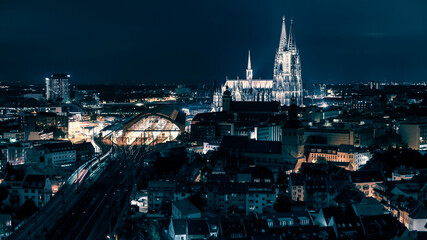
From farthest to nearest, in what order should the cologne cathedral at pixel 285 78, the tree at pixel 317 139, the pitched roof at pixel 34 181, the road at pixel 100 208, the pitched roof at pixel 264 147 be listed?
1. the cologne cathedral at pixel 285 78
2. the tree at pixel 317 139
3. the pitched roof at pixel 264 147
4. the pitched roof at pixel 34 181
5. the road at pixel 100 208

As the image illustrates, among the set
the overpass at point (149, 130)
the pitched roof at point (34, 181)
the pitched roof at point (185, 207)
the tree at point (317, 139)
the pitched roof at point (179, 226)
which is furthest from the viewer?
the overpass at point (149, 130)

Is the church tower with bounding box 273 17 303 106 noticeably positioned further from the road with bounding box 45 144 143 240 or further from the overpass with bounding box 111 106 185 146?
the road with bounding box 45 144 143 240

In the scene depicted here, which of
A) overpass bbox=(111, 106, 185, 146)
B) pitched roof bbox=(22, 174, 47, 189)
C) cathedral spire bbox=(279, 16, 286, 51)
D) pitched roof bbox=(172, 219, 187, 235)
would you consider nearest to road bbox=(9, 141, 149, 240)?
pitched roof bbox=(22, 174, 47, 189)

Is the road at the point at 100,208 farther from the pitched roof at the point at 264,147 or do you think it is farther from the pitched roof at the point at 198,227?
the pitched roof at the point at 264,147

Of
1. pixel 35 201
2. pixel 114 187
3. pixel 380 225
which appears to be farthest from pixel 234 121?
pixel 380 225

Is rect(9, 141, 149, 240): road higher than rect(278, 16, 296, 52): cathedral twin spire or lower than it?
lower

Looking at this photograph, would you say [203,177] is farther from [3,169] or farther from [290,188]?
[3,169]

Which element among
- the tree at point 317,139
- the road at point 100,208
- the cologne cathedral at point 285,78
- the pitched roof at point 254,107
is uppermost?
the cologne cathedral at point 285,78

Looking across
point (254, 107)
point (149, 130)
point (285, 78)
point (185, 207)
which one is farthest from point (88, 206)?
point (285, 78)

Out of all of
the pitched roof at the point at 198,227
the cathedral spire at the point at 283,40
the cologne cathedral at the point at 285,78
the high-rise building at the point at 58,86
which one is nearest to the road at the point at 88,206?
the pitched roof at the point at 198,227
